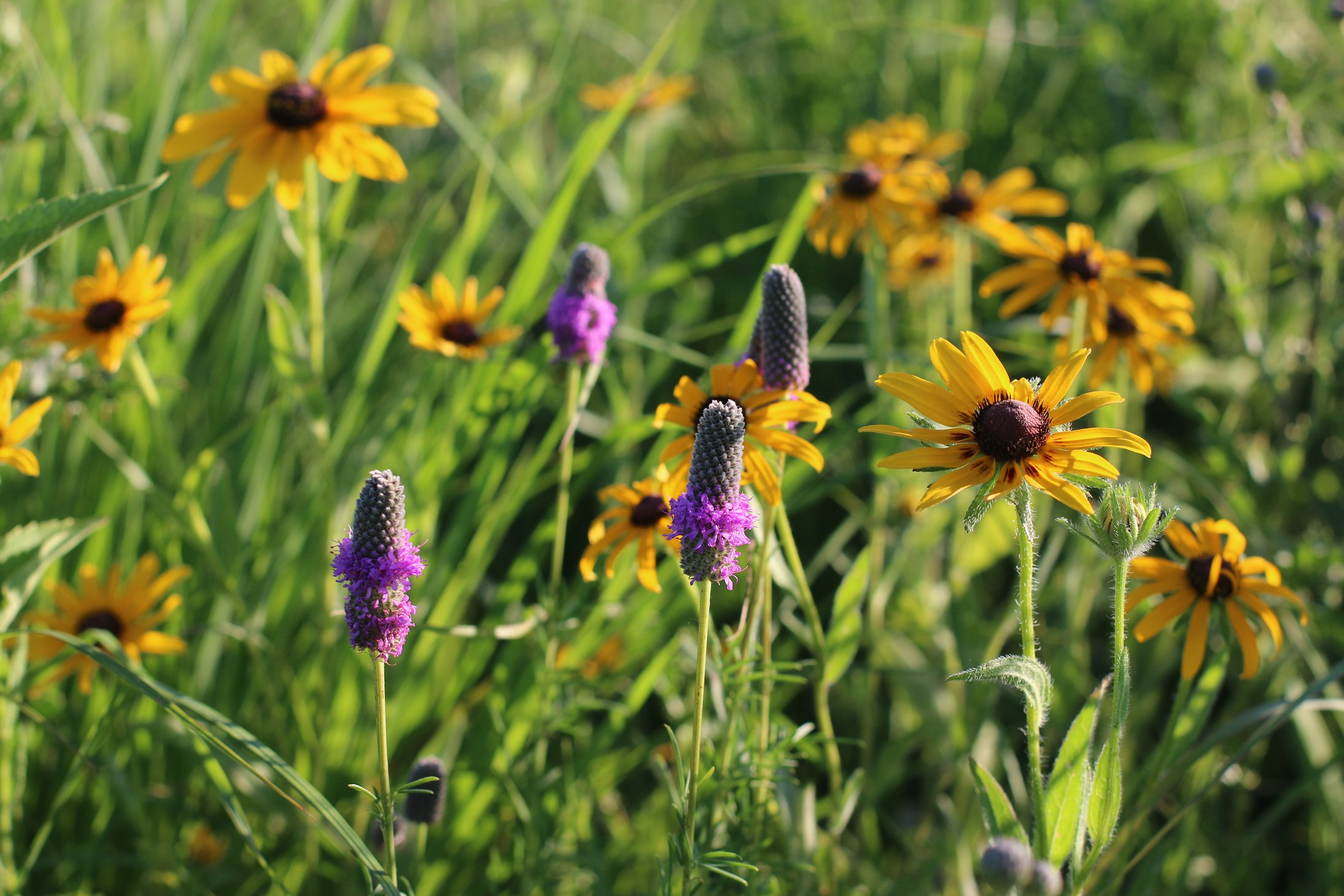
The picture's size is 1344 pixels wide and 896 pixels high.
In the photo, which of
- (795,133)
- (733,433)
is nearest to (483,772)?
(733,433)

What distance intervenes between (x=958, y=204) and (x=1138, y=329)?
2.12 ft

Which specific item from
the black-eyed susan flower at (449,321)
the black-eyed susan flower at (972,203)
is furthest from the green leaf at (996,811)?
the black-eyed susan flower at (972,203)

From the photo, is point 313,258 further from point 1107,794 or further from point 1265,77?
point 1265,77

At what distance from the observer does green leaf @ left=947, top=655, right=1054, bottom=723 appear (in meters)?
1.27

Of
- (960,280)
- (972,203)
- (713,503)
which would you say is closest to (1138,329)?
(960,280)

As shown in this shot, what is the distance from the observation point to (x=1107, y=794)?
1.40 m

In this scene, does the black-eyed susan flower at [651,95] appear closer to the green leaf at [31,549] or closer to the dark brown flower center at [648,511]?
the dark brown flower center at [648,511]

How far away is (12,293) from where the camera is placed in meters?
2.40

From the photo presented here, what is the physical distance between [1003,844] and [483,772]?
4.55ft

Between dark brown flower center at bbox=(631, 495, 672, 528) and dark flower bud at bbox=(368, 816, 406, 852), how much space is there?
0.61 meters

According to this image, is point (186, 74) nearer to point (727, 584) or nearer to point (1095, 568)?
point (727, 584)

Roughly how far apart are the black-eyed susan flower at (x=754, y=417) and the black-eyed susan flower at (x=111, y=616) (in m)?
1.07

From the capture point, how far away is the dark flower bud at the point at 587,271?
1854mm

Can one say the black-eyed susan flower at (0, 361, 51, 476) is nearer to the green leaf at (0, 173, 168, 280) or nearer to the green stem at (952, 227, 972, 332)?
the green leaf at (0, 173, 168, 280)
